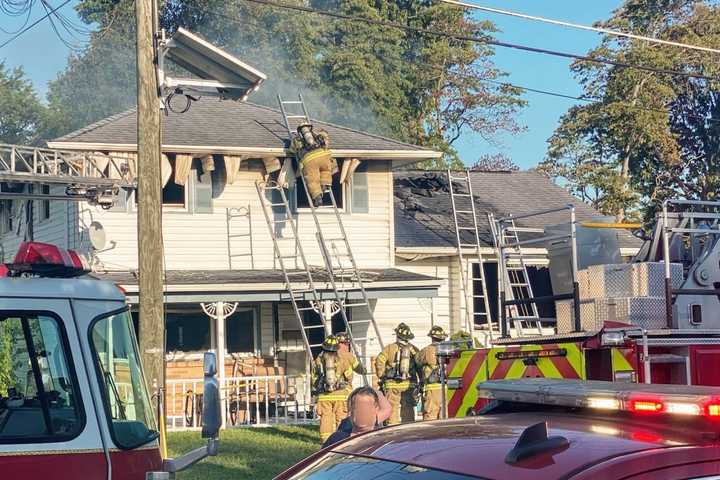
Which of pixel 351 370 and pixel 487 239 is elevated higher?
pixel 487 239

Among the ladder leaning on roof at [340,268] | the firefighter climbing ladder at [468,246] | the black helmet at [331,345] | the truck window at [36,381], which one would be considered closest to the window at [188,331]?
the ladder leaning on roof at [340,268]

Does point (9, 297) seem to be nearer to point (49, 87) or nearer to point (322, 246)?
point (322, 246)

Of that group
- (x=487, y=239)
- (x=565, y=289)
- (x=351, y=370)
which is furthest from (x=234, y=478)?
(x=487, y=239)

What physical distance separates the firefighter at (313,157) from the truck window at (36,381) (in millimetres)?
13650

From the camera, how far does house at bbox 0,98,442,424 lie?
17.8 meters

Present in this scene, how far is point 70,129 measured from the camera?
4356 centimetres

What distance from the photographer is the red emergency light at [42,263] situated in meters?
5.04

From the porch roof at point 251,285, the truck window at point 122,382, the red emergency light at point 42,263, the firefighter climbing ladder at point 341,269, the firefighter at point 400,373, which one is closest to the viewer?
the truck window at point 122,382

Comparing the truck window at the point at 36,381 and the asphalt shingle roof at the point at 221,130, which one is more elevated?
the asphalt shingle roof at the point at 221,130

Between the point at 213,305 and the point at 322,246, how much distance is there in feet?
6.92

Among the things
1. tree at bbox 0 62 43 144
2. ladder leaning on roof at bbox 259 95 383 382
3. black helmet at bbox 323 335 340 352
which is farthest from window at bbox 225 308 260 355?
tree at bbox 0 62 43 144

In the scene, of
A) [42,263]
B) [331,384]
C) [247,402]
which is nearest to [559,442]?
[42,263]

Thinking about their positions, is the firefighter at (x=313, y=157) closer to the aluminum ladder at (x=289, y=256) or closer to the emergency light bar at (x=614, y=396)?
the aluminum ladder at (x=289, y=256)

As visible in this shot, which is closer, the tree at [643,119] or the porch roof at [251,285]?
the porch roof at [251,285]
